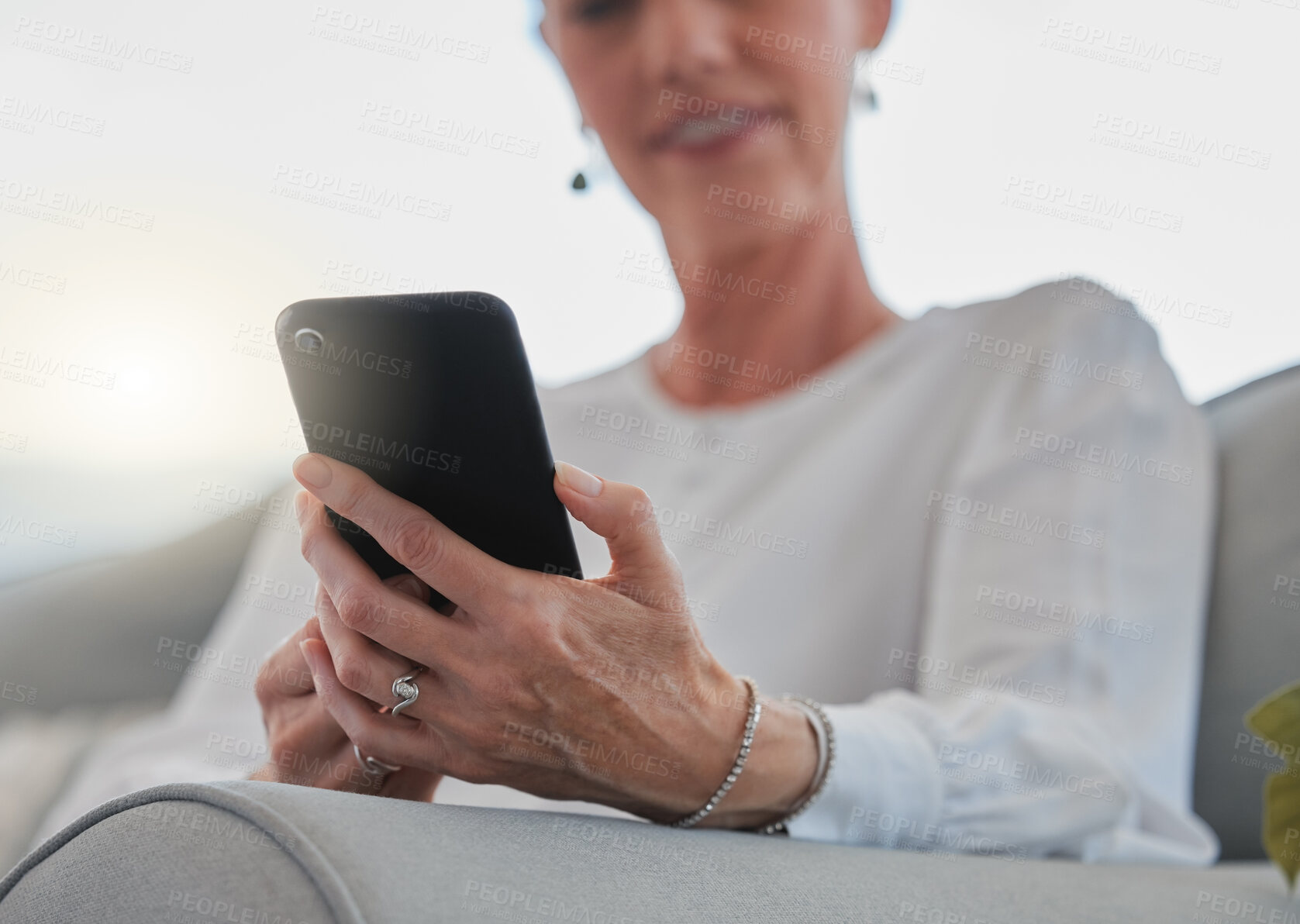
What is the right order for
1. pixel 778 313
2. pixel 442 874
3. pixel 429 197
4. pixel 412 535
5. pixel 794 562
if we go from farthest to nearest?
pixel 429 197 < pixel 778 313 < pixel 794 562 < pixel 412 535 < pixel 442 874

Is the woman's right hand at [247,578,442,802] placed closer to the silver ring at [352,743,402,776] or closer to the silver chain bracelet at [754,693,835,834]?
the silver ring at [352,743,402,776]

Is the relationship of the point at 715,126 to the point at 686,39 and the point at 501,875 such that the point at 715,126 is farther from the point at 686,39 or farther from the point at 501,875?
the point at 501,875

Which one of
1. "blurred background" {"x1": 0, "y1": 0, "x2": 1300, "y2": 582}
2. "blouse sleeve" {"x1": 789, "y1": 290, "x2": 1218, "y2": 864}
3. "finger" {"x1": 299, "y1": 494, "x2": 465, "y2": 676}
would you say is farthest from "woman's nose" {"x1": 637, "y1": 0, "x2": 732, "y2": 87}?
"finger" {"x1": 299, "y1": 494, "x2": 465, "y2": 676}

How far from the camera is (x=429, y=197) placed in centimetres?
174

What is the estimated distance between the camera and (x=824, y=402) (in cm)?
123

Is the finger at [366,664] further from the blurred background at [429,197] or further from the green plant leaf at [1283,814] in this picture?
the blurred background at [429,197]

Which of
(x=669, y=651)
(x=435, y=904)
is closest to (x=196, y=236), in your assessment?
(x=669, y=651)

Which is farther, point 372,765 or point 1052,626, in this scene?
point 1052,626

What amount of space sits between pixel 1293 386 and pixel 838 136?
2.25 feet

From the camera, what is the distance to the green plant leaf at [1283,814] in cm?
43

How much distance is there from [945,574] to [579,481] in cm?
58

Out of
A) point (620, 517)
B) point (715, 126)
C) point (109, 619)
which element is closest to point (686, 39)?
point (715, 126)

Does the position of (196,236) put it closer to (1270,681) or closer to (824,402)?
(824,402)

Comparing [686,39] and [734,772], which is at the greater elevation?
[686,39]
